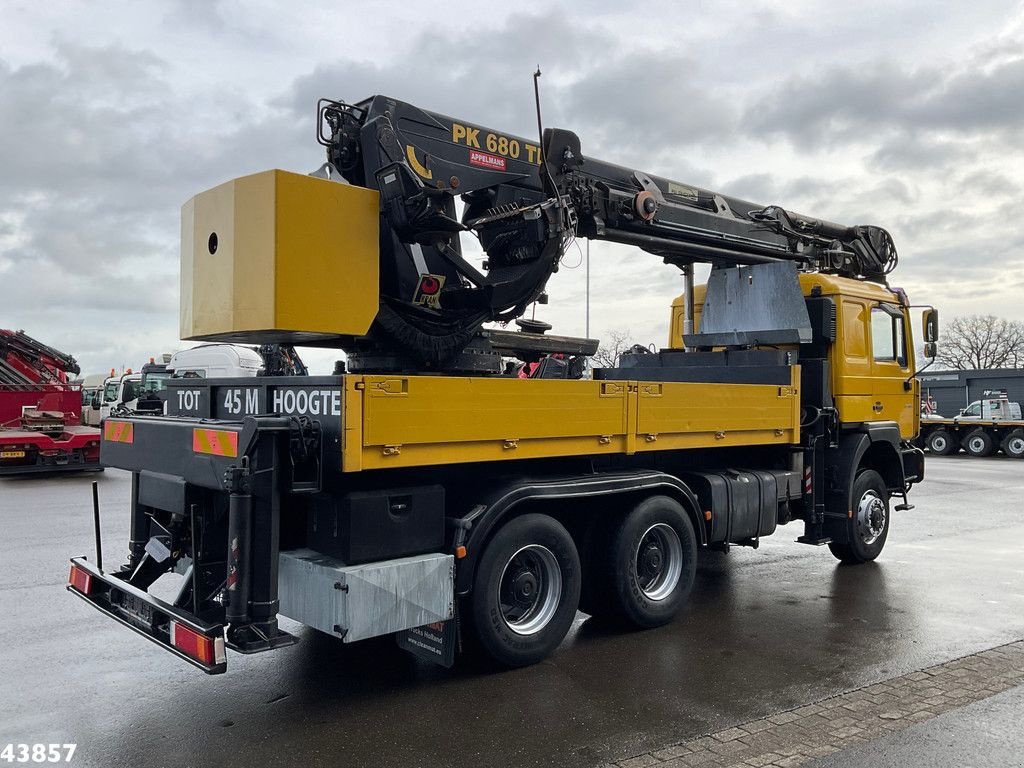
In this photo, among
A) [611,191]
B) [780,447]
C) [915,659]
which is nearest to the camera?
[915,659]

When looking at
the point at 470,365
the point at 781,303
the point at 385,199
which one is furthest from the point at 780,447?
the point at 385,199

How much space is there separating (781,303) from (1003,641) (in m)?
3.63

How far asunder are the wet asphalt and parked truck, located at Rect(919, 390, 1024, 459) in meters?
21.3

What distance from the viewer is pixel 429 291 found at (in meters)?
6.61

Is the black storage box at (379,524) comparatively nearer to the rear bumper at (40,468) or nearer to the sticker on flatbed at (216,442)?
the sticker on flatbed at (216,442)

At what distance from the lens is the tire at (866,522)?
866 centimetres

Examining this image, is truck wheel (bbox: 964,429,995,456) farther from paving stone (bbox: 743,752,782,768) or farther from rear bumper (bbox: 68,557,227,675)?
rear bumper (bbox: 68,557,227,675)

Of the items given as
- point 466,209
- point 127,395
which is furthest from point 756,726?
point 127,395

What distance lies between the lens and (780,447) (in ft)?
26.8

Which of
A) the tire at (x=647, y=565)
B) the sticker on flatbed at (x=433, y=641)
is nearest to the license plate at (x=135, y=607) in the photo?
the sticker on flatbed at (x=433, y=641)

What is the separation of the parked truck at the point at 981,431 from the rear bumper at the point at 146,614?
27.9 meters

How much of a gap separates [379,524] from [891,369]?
6531 mm

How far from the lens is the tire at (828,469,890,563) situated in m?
8.66

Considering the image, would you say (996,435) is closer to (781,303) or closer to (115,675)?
(781,303)
